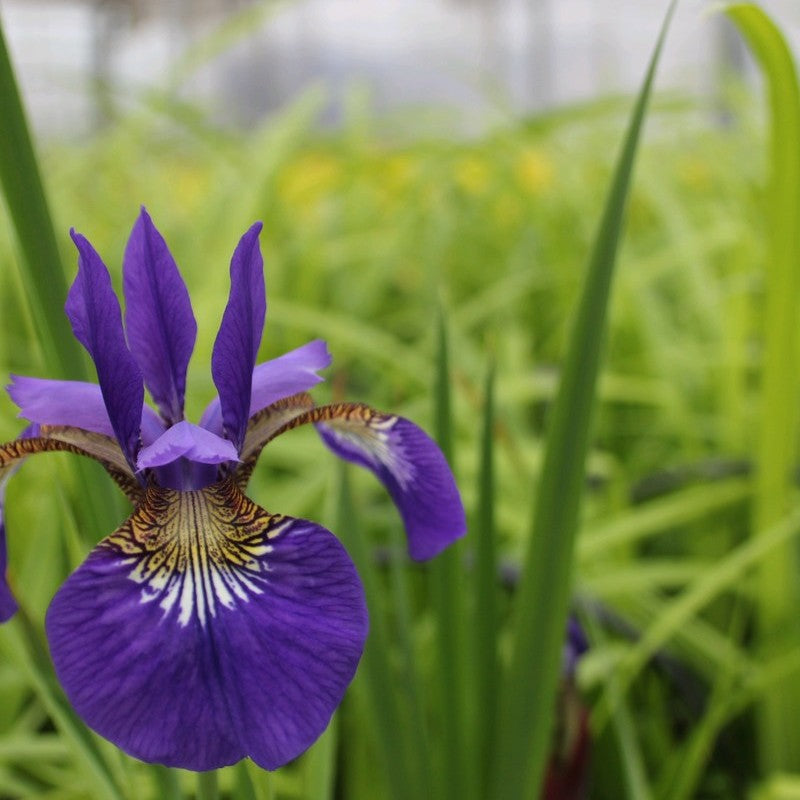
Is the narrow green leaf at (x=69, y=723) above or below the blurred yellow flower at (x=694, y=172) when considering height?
below

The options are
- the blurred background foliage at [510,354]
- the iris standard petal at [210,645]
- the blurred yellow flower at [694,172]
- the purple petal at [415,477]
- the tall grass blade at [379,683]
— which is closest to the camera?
the iris standard petal at [210,645]

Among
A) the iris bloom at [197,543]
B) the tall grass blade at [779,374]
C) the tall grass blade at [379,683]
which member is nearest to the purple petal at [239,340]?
the iris bloom at [197,543]

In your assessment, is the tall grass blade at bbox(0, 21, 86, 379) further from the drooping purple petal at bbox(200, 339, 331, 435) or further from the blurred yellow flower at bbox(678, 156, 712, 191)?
the blurred yellow flower at bbox(678, 156, 712, 191)

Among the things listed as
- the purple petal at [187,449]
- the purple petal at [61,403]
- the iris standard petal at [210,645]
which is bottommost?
the iris standard petal at [210,645]

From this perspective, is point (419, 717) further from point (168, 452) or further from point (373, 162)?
point (373, 162)

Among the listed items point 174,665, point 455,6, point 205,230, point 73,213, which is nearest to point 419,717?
point 174,665

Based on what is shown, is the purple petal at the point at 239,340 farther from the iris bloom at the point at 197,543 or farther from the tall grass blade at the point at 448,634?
the tall grass blade at the point at 448,634

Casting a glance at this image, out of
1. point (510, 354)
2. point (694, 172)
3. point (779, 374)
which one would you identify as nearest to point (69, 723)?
point (779, 374)

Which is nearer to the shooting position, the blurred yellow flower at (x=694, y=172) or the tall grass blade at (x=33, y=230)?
the tall grass blade at (x=33, y=230)
